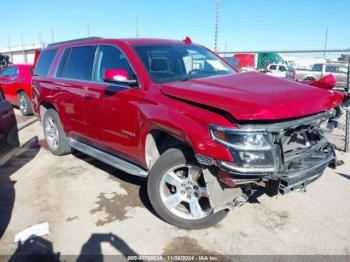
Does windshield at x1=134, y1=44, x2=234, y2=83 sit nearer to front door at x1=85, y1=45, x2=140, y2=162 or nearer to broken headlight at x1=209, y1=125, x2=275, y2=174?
front door at x1=85, y1=45, x2=140, y2=162

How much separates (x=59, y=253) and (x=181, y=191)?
4.35 feet

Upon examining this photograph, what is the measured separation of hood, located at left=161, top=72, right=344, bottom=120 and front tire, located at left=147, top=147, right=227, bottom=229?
0.62 m

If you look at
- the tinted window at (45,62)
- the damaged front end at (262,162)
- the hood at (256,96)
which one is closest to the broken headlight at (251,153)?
the damaged front end at (262,162)

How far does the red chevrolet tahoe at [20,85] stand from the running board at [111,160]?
17.8ft

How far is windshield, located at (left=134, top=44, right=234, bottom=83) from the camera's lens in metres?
3.93

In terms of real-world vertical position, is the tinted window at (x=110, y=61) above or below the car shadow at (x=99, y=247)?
above

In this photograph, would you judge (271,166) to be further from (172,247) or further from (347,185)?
(347,185)

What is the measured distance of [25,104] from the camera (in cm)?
1009

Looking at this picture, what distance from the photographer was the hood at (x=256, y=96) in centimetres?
278

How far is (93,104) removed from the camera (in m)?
4.52

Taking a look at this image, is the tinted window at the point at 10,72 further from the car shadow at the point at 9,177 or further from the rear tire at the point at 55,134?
the rear tire at the point at 55,134

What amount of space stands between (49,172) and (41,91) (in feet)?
5.31

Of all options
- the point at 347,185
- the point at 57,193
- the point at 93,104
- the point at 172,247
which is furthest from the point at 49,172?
the point at 347,185

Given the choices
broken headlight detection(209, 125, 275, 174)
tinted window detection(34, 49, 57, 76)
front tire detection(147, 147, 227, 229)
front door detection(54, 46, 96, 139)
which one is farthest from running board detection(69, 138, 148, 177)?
tinted window detection(34, 49, 57, 76)
